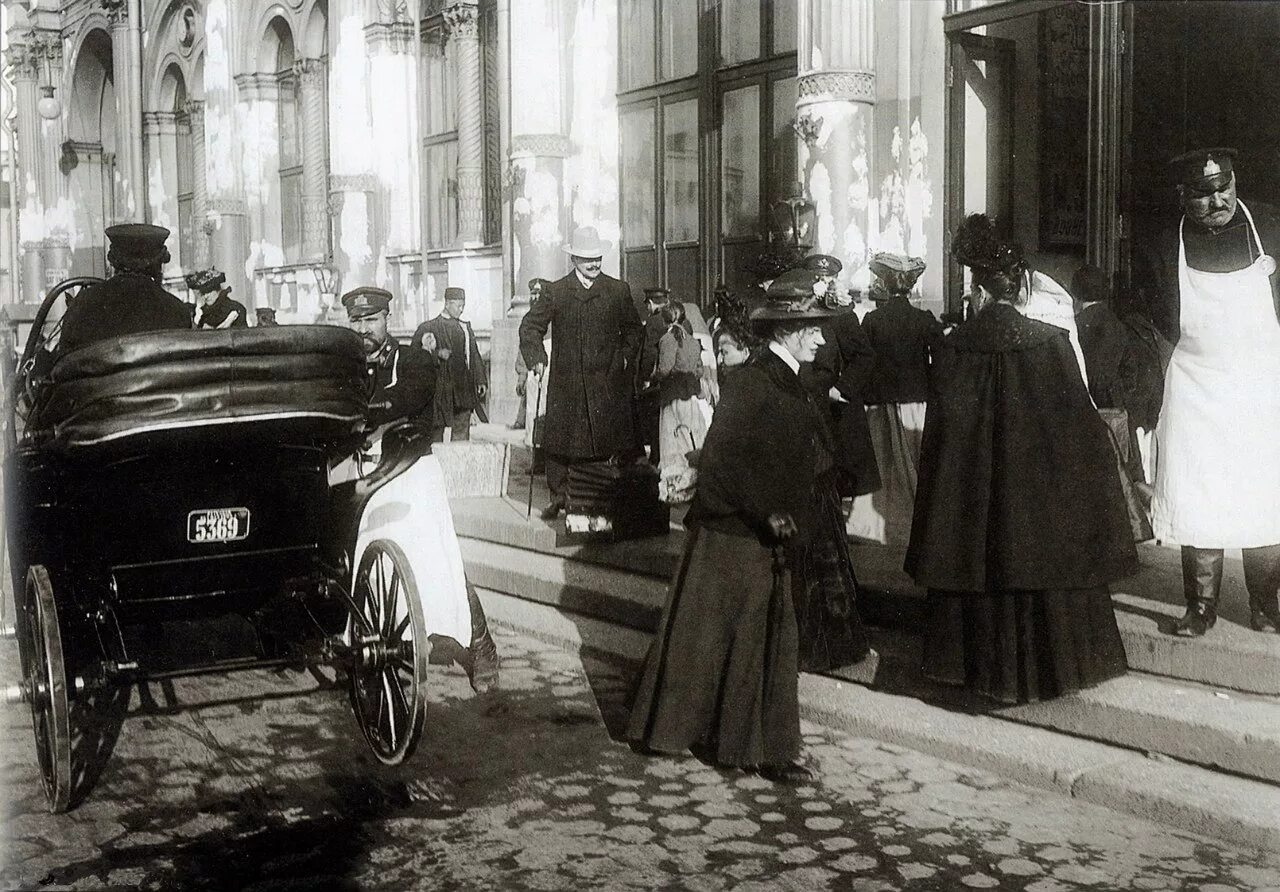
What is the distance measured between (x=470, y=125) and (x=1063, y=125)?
8.04 meters

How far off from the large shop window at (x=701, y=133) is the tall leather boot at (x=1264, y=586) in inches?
275

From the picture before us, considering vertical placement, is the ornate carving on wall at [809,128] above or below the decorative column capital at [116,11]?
below

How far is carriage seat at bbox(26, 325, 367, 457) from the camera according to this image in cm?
495

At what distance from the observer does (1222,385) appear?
5.53 meters

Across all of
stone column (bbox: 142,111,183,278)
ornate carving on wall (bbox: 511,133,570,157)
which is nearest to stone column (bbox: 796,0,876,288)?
ornate carving on wall (bbox: 511,133,570,157)

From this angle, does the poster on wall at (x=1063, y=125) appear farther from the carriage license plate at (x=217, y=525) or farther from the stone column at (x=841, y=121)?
the carriage license plate at (x=217, y=525)

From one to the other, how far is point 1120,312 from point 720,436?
181 inches

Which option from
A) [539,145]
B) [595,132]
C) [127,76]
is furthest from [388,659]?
[127,76]

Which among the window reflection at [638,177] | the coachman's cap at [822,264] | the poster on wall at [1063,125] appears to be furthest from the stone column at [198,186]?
the coachman's cap at [822,264]

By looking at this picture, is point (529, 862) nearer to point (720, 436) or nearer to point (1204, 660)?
point (720, 436)

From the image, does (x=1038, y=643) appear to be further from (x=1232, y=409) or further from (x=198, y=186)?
(x=198, y=186)

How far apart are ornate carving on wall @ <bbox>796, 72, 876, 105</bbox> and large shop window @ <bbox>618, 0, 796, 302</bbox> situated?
6.73 ft

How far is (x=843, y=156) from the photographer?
1009 centimetres

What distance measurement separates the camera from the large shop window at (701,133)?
1245 centimetres
